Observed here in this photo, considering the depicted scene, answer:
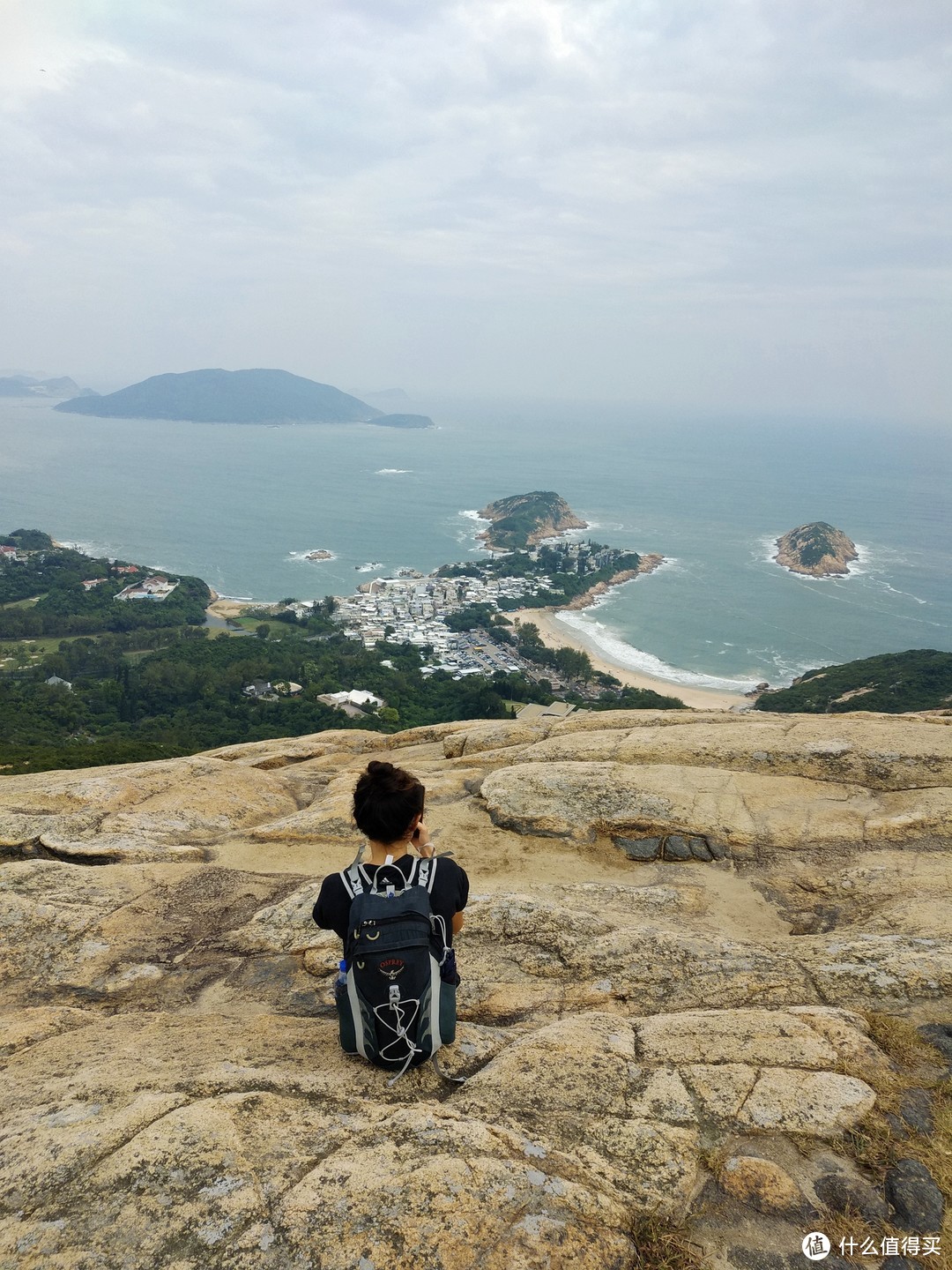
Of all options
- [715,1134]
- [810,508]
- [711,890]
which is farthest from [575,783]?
[810,508]

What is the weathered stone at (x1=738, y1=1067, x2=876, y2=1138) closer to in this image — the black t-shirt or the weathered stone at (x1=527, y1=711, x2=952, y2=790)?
the black t-shirt

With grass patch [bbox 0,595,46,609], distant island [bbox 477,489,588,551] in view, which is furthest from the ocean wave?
grass patch [bbox 0,595,46,609]

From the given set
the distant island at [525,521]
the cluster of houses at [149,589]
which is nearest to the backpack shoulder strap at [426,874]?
the cluster of houses at [149,589]

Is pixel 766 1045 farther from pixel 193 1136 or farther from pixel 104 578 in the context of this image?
pixel 104 578

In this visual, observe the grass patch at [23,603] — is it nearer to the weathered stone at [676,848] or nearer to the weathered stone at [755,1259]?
the weathered stone at [676,848]

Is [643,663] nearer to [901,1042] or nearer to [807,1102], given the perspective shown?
[901,1042]

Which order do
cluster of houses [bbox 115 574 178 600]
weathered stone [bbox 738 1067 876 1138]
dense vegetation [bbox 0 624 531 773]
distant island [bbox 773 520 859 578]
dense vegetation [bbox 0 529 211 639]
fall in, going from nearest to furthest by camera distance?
weathered stone [bbox 738 1067 876 1138] → dense vegetation [bbox 0 624 531 773] → dense vegetation [bbox 0 529 211 639] → cluster of houses [bbox 115 574 178 600] → distant island [bbox 773 520 859 578]

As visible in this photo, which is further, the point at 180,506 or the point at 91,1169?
the point at 180,506
